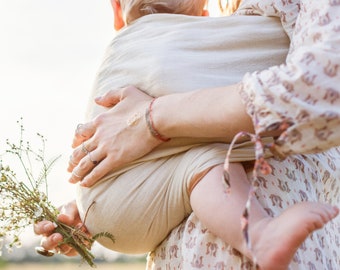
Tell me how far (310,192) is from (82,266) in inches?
23.9

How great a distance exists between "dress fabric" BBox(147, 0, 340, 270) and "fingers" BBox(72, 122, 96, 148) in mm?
350

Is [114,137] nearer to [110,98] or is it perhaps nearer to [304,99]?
[110,98]

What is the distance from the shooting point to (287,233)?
5.26 ft

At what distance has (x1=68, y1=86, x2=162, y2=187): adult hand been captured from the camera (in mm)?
1973

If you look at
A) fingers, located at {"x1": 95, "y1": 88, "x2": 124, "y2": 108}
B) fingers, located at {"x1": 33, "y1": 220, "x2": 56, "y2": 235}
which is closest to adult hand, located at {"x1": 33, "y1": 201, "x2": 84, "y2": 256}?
fingers, located at {"x1": 33, "y1": 220, "x2": 56, "y2": 235}

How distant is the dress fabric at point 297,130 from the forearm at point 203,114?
0.21 ft

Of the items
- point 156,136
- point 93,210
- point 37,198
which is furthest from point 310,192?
point 37,198

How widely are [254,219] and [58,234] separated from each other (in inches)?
26.0

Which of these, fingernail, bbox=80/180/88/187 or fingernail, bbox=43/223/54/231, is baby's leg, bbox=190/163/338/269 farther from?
fingernail, bbox=43/223/54/231

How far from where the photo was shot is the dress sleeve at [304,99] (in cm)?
158

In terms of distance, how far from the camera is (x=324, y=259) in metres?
1.87

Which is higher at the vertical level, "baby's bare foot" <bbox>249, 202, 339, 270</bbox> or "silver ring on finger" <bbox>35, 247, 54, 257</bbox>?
"baby's bare foot" <bbox>249, 202, 339, 270</bbox>

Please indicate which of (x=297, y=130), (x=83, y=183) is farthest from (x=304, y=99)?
(x=83, y=183)

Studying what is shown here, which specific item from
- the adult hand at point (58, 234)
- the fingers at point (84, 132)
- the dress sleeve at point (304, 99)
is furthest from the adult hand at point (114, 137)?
the dress sleeve at point (304, 99)
